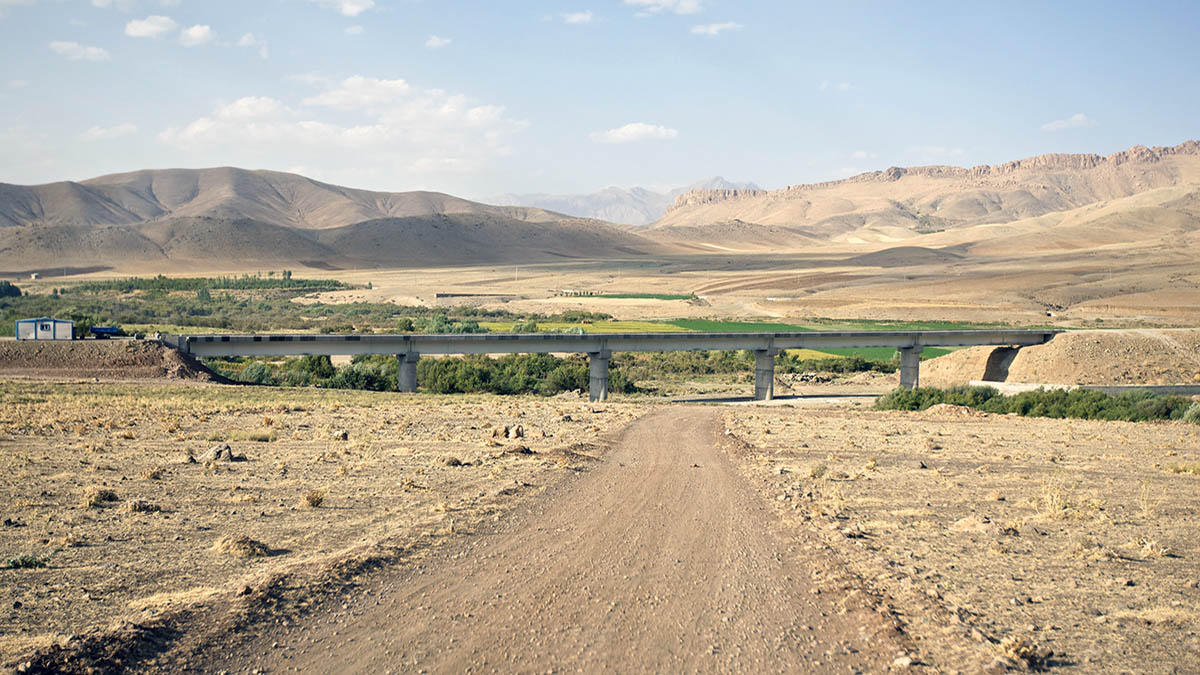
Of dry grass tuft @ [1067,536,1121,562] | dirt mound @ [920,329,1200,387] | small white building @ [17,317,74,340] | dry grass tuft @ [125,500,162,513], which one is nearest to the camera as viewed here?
dry grass tuft @ [1067,536,1121,562]

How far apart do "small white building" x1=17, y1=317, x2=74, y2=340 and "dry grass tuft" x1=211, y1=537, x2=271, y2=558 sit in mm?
47055

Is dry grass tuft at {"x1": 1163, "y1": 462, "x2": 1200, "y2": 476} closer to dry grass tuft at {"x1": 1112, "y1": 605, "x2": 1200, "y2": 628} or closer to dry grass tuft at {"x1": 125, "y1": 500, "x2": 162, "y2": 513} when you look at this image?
dry grass tuft at {"x1": 1112, "y1": 605, "x2": 1200, "y2": 628}

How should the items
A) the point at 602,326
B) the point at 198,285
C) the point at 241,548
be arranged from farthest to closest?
the point at 198,285 → the point at 602,326 → the point at 241,548

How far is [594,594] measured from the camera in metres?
11.2

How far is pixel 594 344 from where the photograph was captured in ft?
196

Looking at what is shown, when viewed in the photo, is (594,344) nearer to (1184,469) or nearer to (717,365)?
(717,365)

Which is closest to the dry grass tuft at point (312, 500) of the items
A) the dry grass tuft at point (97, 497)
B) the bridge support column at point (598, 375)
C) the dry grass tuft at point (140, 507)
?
the dry grass tuft at point (140, 507)

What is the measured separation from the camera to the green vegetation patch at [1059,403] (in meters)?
39.2

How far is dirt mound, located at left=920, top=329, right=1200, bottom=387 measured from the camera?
62156mm

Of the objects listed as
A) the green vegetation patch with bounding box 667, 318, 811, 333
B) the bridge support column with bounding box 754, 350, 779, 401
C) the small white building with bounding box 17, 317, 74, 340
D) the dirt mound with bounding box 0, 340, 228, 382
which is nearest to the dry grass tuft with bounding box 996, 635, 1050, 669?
the dirt mound with bounding box 0, 340, 228, 382

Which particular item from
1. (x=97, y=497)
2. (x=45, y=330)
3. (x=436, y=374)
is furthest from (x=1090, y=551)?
(x=45, y=330)

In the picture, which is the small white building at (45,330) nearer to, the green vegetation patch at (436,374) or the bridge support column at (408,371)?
the green vegetation patch at (436,374)

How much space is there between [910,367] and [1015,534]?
2200 inches

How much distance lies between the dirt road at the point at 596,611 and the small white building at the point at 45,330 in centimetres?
4706
